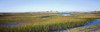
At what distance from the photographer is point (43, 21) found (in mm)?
2201

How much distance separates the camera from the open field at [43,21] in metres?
2.11

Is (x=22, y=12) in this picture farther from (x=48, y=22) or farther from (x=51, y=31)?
(x=51, y=31)

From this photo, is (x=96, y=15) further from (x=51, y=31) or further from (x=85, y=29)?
(x=51, y=31)

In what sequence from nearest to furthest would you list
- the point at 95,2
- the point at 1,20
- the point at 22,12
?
the point at 1,20
the point at 22,12
the point at 95,2

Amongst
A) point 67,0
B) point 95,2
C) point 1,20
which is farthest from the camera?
point 95,2

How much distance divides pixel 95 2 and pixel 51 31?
1459mm

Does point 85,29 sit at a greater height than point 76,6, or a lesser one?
lesser

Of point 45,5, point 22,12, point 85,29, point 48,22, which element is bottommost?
point 85,29

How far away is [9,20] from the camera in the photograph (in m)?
2.08

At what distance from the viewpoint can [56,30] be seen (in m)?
2.32

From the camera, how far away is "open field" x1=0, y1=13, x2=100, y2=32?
6.91 ft

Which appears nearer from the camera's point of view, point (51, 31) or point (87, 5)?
point (51, 31)

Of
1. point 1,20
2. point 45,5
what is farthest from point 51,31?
point 1,20

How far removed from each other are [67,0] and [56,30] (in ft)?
2.67
